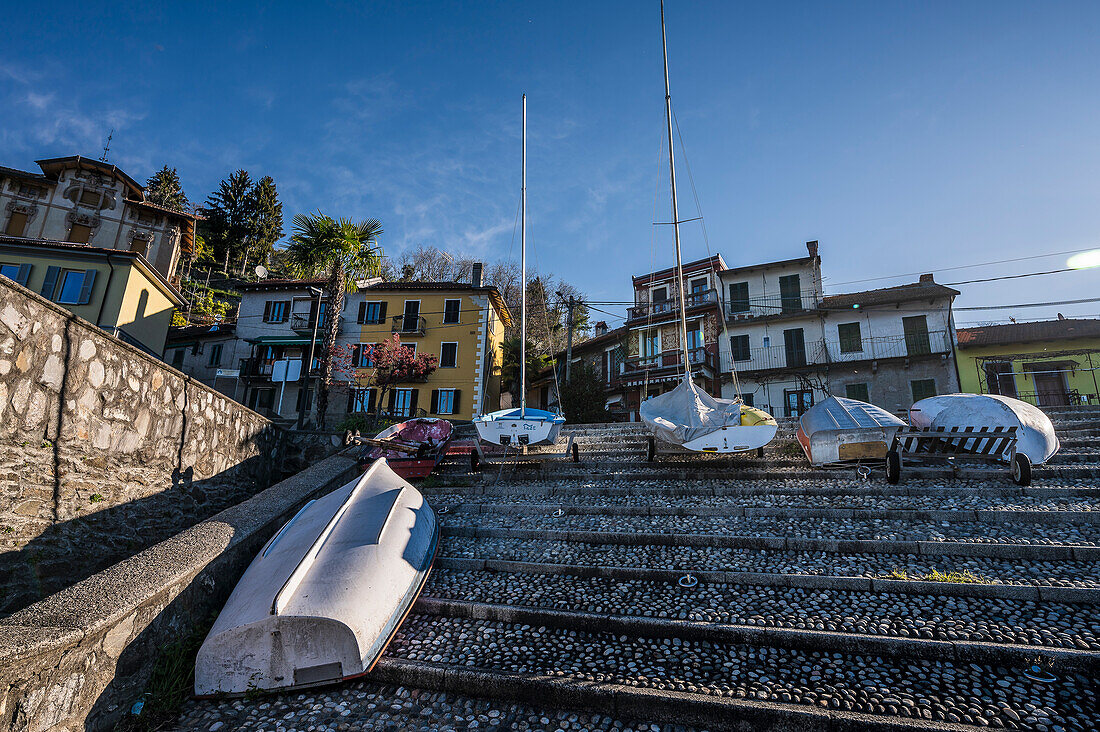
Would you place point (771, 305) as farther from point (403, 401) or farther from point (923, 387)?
point (403, 401)

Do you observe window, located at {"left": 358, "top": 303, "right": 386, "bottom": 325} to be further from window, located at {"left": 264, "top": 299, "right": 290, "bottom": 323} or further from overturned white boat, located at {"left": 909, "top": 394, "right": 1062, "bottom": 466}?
overturned white boat, located at {"left": 909, "top": 394, "right": 1062, "bottom": 466}

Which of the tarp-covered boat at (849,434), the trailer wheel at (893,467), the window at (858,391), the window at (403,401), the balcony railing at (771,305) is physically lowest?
the trailer wheel at (893,467)

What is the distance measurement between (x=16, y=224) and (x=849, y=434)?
134ft

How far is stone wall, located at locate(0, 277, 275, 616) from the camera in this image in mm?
4301

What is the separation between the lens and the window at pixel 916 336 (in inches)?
921

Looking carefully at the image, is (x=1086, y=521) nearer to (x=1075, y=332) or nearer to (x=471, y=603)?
(x=471, y=603)

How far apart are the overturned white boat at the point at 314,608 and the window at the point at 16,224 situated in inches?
1436

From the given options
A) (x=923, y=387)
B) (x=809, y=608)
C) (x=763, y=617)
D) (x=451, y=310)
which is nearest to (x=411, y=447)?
(x=763, y=617)

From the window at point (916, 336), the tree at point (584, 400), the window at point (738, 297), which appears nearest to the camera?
the window at point (916, 336)

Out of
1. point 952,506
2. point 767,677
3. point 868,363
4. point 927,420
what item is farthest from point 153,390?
point 868,363

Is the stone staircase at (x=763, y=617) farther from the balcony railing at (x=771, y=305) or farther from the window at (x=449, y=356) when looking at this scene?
the balcony railing at (x=771, y=305)

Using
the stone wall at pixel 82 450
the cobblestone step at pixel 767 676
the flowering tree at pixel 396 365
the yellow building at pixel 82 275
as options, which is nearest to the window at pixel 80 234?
the yellow building at pixel 82 275

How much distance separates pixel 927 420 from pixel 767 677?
25.3ft

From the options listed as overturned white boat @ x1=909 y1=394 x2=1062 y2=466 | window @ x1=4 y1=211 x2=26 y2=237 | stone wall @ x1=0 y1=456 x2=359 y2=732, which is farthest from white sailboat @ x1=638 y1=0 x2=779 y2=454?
window @ x1=4 y1=211 x2=26 y2=237
